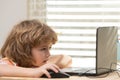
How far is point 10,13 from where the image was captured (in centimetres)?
240

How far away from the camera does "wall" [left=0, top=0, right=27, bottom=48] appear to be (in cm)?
237

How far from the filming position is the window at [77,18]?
2287 millimetres

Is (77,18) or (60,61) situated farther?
(77,18)

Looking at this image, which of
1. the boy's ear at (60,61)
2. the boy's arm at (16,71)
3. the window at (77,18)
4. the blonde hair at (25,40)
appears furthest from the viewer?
the window at (77,18)

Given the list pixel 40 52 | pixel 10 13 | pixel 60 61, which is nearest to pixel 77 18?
pixel 10 13

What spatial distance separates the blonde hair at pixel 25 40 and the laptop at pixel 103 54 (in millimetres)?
175

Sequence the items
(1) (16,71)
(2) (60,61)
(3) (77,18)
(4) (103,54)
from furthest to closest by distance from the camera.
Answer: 1. (3) (77,18)
2. (2) (60,61)
3. (4) (103,54)
4. (1) (16,71)

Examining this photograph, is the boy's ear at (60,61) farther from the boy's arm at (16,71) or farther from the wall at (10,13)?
the wall at (10,13)

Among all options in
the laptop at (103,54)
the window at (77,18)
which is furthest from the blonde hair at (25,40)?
the window at (77,18)

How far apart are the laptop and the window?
866 mm

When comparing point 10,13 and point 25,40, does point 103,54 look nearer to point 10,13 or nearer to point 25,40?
point 25,40

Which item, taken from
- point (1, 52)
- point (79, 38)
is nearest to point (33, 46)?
point (1, 52)

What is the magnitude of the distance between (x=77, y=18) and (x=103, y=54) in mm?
1128

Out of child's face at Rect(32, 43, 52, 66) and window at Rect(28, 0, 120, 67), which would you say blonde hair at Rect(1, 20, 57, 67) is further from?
window at Rect(28, 0, 120, 67)
